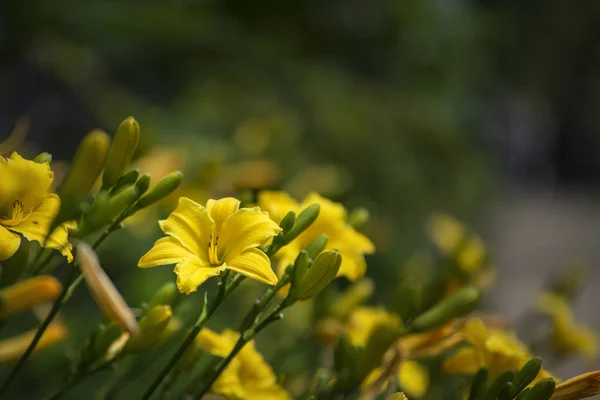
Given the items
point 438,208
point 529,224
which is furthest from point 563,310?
point 529,224

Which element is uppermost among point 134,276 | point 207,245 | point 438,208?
point 207,245

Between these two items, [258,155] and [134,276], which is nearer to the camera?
[134,276]

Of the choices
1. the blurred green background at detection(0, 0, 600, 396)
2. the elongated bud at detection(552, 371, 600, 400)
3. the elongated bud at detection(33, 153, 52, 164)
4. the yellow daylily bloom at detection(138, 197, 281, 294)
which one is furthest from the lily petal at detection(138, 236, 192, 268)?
the blurred green background at detection(0, 0, 600, 396)

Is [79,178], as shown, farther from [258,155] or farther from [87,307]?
[258,155]

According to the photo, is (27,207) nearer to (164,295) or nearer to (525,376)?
(164,295)

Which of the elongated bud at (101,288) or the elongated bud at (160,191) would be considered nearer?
the elongated bud at (101,288)

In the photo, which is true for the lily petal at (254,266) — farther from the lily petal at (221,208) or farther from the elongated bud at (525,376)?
the elongated bud at (525,376)

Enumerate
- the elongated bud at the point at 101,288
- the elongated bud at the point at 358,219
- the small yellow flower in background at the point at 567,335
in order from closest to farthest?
the elongated bud at the point at 101,288, the elongated bud at the point at 358,219, the small yellow flower in background at the point at 567,335

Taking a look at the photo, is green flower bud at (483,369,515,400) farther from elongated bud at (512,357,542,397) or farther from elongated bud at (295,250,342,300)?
elongated bud at (295,250,342,300)

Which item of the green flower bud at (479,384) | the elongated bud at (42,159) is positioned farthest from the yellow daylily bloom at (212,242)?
the green flower bud at (479,384)
